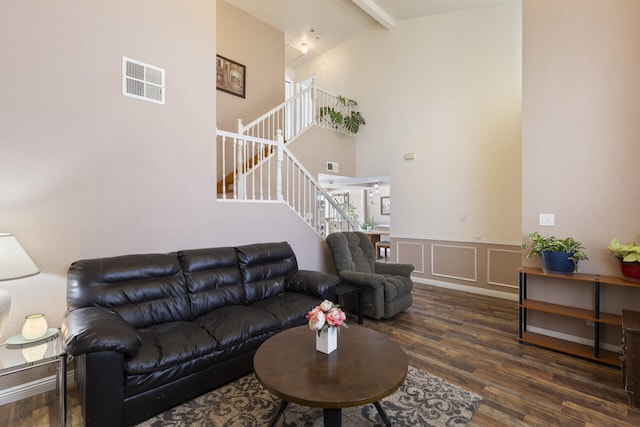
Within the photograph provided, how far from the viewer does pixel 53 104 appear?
2.24 metres

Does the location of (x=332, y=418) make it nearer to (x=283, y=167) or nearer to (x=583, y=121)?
(x=583, y=121)

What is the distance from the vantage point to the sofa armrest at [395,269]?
396 centimetres

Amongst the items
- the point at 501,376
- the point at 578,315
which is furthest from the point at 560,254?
the point at 501,376

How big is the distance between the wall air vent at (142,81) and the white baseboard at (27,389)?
2.38 m

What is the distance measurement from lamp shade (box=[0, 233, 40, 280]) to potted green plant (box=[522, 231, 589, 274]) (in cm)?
413

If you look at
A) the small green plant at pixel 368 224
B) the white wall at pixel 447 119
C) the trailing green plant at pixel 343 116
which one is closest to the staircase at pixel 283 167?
the trailing green plant at pixel 343 116

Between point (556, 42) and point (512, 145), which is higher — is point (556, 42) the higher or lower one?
the higher one

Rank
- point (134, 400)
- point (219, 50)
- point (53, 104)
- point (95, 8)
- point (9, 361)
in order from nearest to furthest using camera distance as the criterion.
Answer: point (9, 361), point (134, 400), point (53, 104), point (95, 8), point (219, 50)

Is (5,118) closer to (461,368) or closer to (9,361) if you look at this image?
(9,361)

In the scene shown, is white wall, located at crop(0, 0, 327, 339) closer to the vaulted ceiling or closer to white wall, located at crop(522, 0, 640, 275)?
the vaulted ceiling

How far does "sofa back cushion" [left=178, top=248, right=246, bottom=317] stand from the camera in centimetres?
264

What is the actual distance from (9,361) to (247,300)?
1644 mm

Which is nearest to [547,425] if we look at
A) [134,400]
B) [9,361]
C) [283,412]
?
[283,412]

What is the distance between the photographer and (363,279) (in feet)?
11.4
